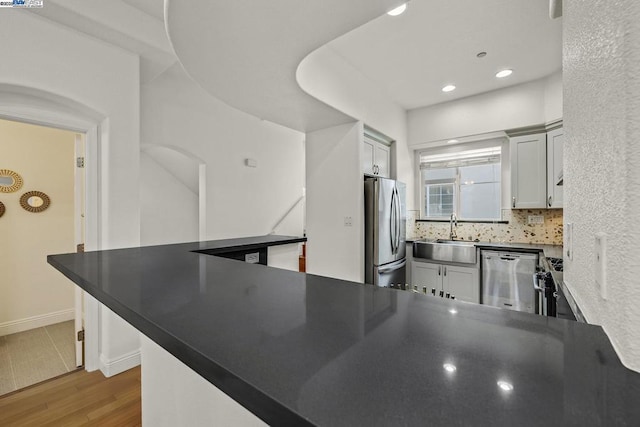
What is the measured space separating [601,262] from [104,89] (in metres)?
3.15

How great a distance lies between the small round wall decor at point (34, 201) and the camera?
3.29m

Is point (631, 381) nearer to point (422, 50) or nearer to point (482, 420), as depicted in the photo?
point (482, 420)

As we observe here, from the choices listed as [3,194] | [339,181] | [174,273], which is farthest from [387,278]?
[3,194]

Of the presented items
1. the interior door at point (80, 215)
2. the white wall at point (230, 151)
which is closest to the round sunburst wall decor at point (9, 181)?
the interior door at point (80, 215)

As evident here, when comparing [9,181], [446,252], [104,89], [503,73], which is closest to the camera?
[104,89]

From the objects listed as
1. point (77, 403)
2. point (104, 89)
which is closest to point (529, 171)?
point (104, 89)

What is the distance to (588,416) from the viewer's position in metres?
0.32

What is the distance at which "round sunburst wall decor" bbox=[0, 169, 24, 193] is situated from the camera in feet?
10.4

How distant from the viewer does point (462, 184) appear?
4.27 metres

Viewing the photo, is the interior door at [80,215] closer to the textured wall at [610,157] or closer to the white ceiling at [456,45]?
the white ceiling at [456,45]

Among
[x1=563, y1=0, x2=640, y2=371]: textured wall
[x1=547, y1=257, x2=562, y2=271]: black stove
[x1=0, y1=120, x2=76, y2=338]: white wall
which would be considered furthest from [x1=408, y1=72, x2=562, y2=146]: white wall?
[x1=0, y1=120, x2=76, y2=338]: white wall

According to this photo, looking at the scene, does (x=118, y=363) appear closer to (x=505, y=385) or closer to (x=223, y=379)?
(x=223, y=379)

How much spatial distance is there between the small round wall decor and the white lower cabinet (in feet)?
15.2

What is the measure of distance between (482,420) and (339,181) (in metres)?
2.99
